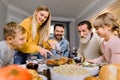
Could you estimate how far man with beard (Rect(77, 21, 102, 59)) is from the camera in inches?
90.4

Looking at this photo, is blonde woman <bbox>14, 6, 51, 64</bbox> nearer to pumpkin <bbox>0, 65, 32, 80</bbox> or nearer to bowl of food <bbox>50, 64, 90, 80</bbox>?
bowl of food <bbox>50, 64, 90, 80</bbox>

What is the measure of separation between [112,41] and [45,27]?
1.04 meters

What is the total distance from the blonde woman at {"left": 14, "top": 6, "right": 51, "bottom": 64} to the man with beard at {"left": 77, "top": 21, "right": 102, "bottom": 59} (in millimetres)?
528

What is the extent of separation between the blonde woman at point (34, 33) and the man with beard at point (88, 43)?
0.53 meters

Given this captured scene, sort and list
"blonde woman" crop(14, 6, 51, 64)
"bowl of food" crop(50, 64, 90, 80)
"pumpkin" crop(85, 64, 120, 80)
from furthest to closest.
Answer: "blonde woman" crop(14, 6, 51, 64)
"bowl of food" crop(50, 64, 90, 80)
"pumpkin" crop(85, 64, 120, 80)

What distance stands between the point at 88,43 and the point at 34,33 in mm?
750

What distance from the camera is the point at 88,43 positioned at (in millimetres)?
2363

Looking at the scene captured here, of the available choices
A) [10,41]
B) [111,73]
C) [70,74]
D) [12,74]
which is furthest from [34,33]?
[12,74]

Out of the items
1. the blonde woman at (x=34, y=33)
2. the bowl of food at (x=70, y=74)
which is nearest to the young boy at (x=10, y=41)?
the blonde woman at (x=34, y=33)

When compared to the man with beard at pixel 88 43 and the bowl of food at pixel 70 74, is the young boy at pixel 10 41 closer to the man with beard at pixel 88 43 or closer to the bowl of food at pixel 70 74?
the bowl of food at pixel 70 74

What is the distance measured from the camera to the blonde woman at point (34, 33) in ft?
6.33

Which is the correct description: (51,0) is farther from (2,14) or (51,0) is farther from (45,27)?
(45,27)

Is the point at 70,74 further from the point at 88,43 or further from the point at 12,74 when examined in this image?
the point at 88,43

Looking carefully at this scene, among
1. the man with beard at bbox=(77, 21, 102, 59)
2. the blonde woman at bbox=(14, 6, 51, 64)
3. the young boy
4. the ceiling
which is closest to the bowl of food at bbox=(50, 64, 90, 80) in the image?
the young boy
